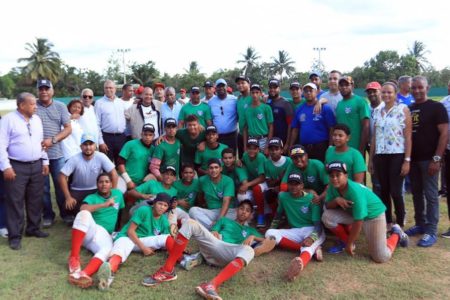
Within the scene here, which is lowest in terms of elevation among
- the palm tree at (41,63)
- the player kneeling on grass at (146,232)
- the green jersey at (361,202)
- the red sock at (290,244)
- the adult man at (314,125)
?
the red sock at (290,244)

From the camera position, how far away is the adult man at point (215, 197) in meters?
5.59

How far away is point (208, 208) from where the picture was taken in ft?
19.3

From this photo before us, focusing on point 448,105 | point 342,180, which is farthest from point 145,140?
point 448,105

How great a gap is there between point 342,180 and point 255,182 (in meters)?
1.76

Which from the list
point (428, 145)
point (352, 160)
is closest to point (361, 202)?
point (352, 160)

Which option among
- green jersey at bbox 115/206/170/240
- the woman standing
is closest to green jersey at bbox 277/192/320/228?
the woman standing

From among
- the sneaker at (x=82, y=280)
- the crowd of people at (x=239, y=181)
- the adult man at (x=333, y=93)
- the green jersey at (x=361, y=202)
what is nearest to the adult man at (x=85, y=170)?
the crowd of people at (x=239, y=181)

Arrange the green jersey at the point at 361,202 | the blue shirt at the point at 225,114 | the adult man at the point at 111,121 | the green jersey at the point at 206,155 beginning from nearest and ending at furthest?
the green jersey at the point at 361,202 → the green jersey at the point at 206,155 → the blue shirt at the point at 225,114 → the adult man at the point at 111,121

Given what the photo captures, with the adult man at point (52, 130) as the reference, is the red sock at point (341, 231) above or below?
below

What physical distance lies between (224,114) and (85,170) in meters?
2.70

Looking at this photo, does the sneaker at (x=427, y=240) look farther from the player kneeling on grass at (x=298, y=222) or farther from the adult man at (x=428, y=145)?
the player kneeling on grass at (x=298, y=222)

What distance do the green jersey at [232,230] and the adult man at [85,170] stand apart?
170 centimetres

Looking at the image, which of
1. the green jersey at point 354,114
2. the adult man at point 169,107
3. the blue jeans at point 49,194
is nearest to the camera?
the green jersey at point 354,114

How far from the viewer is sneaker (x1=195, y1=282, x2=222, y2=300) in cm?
370
